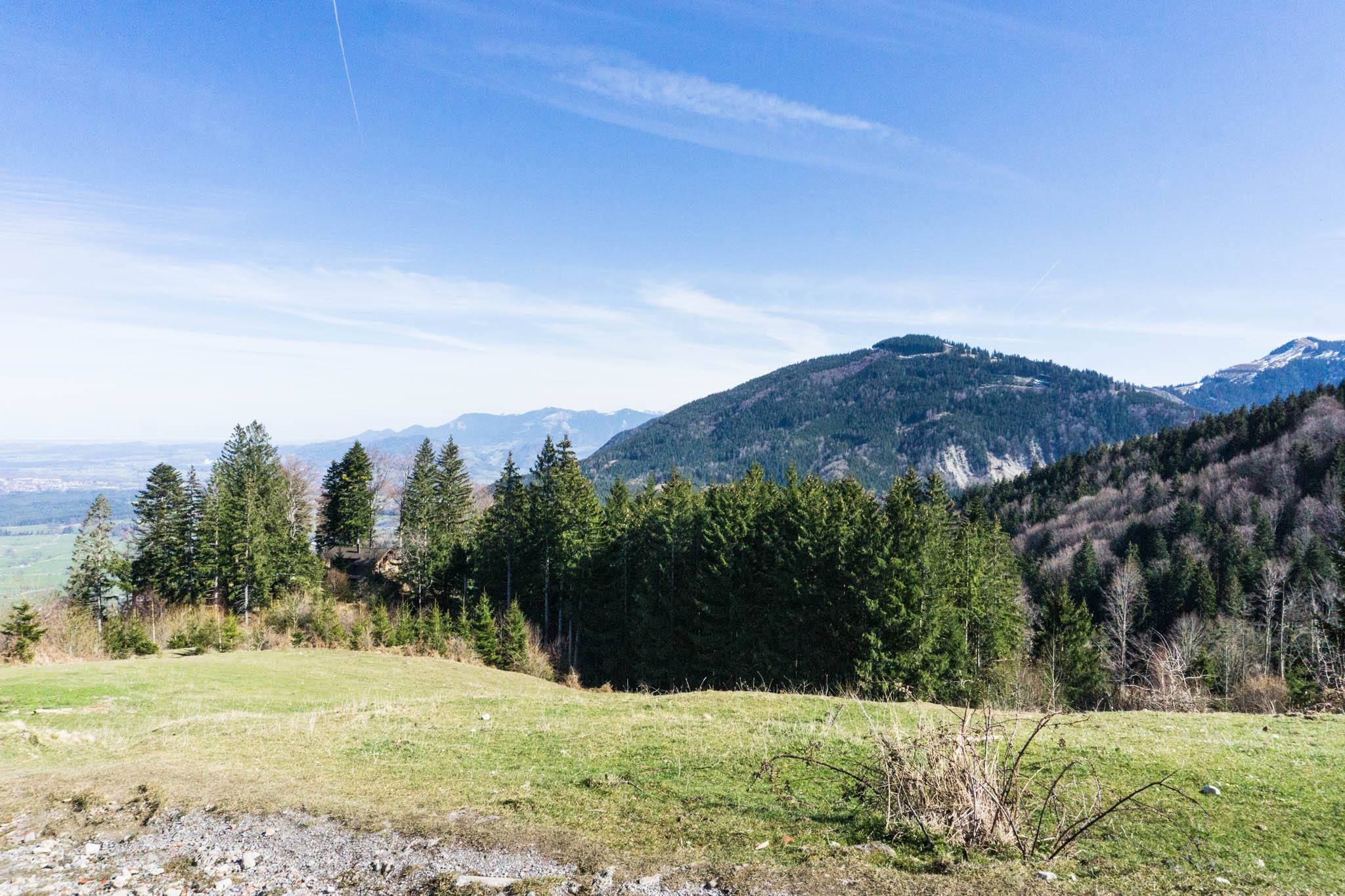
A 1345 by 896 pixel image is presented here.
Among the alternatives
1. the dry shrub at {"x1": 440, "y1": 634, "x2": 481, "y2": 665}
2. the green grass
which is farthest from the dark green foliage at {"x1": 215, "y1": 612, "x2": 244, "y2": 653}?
the green grass

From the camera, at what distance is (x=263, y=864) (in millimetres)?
6758

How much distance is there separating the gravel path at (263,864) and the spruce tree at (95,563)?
5436 centimetres

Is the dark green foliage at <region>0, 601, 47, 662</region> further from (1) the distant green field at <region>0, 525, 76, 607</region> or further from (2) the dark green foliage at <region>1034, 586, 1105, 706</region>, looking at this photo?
(2) the dark green foliage at <region>1034, 586, 1105, 706</region>

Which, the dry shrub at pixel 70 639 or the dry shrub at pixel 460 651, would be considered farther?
the dry shrub at pixel 460 651

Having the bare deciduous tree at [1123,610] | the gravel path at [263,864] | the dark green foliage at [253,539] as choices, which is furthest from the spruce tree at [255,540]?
the bare deciduous tree at [1123,610]

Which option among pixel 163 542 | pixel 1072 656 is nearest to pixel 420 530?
pixel 163 542

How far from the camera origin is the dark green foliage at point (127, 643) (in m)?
35.1

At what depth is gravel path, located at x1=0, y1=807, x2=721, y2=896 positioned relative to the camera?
6082mm

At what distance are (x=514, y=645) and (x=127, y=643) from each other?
2206 cm

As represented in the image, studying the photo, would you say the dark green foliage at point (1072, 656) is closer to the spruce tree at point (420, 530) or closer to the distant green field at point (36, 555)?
the spruce tree at point (420, 530)

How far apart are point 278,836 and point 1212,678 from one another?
58.4m

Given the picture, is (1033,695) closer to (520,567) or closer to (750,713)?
(750,713)

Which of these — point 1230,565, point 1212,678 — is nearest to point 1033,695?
point 1212,678

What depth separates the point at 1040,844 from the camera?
21.1 ft
